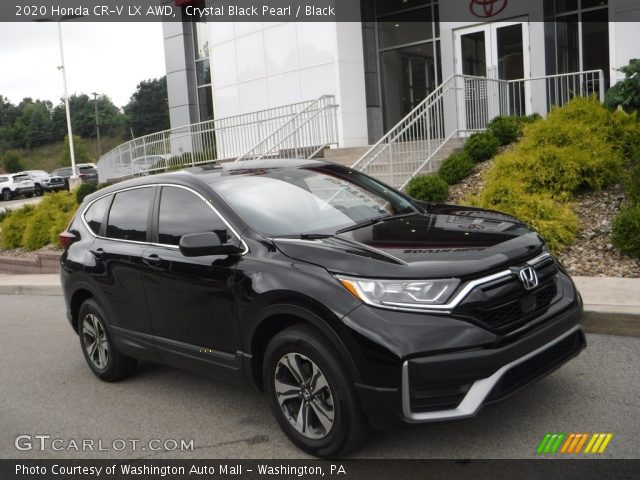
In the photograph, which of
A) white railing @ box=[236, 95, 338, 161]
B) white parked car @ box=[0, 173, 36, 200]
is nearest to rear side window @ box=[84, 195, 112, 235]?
white railing @ box=[236, 95, 338, 161]

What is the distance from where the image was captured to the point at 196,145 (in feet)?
67.1

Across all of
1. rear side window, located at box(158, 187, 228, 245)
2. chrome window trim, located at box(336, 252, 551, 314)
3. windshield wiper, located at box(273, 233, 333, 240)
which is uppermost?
rear side window, located at box(158, 187, 228, 245)

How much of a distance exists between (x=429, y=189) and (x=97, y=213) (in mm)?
5297

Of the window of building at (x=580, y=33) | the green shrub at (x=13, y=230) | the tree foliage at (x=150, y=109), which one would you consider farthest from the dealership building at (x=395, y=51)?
the tree foliage at (x=150, y=109)

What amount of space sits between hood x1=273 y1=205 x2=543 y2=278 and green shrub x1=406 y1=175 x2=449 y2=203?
5208 millimetres

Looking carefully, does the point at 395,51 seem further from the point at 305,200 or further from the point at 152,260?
the point at 152,260

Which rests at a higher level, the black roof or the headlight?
the black roof

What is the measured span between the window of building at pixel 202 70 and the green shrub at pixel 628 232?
19.6 meters

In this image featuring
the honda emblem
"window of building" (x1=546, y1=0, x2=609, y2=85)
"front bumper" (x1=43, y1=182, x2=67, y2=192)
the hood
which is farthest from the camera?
"front bumper" (x1=43, y1=182, x2=67, y2=192)

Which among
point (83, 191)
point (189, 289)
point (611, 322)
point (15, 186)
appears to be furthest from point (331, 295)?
point (15, 186)

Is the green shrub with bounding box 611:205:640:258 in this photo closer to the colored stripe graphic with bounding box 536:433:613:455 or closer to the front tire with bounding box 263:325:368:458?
the colored stripe graphic with bounding box 536:433:613:455

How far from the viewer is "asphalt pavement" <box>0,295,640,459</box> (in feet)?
13.0

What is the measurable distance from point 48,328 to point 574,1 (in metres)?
13.9

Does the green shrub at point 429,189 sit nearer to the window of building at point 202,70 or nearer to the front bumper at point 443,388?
the front bumper at point 443,388
